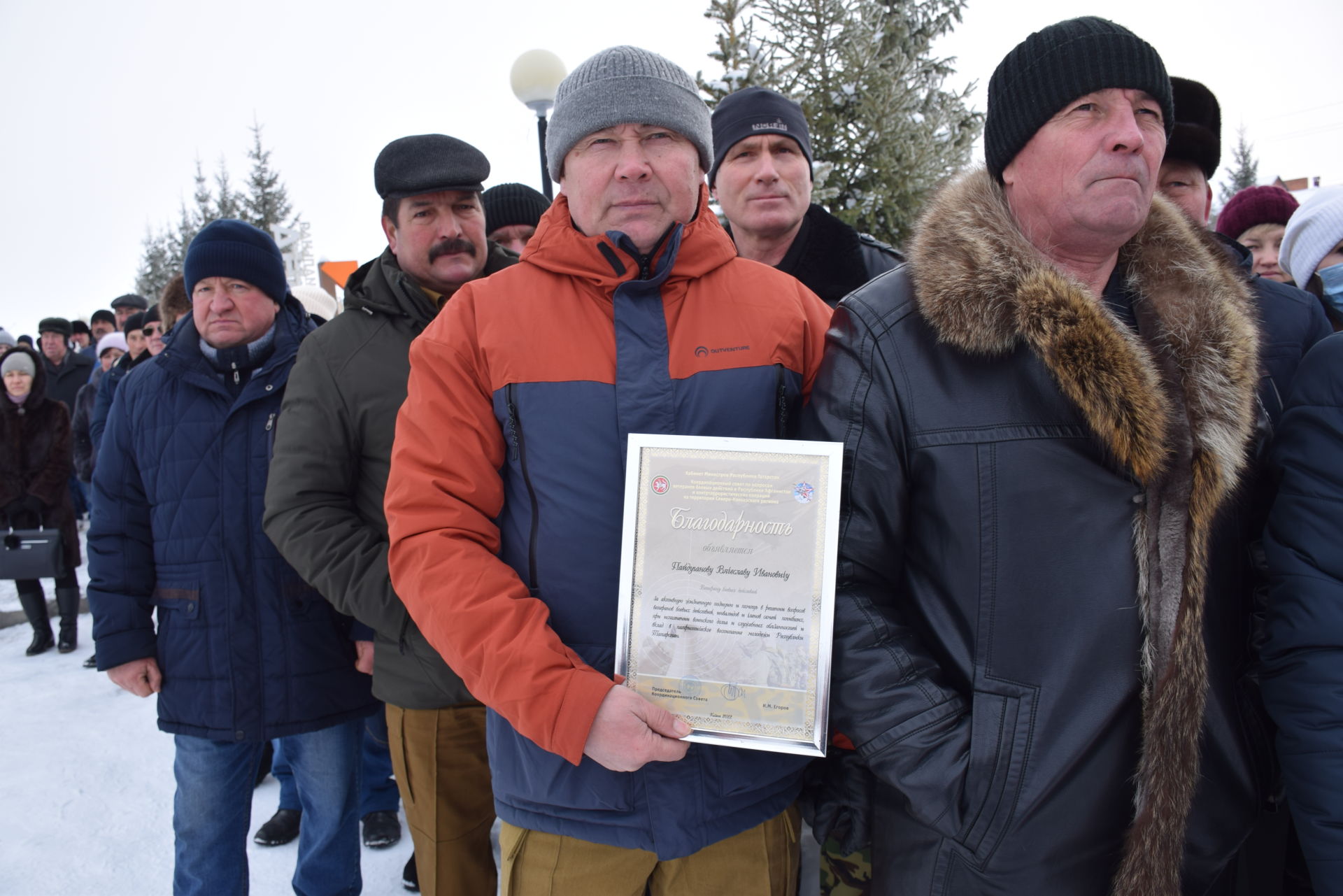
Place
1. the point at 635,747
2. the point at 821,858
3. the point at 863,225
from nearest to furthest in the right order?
the point at 635,747 < the point at 821,858 < the point at 863,225

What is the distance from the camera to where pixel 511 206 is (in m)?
4.23

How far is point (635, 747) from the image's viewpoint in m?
1.44

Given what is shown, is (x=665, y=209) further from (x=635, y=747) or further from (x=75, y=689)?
(x=75, y=689)

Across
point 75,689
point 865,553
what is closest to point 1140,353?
point 865,553

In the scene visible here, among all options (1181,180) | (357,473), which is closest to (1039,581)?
(357,473)

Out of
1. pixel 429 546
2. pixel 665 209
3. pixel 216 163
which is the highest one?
pixel 216 163

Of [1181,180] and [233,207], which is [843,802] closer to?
[1181,180]

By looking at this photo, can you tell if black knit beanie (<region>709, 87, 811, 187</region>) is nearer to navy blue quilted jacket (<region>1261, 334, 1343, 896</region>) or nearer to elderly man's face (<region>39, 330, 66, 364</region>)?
navy blue quilted jacket (<region>1261, 334, 1343, 896</region>)

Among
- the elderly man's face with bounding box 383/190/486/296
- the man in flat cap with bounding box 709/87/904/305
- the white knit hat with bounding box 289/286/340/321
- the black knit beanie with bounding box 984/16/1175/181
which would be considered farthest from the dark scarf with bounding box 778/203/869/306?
the white knit hat with bounding box 289/286/340/321

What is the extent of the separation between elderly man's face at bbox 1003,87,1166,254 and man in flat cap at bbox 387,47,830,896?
0.58 meters

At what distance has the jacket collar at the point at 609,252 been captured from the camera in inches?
67.2

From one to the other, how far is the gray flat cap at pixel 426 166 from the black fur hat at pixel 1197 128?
2.66 metres

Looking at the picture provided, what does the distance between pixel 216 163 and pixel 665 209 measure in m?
35.1

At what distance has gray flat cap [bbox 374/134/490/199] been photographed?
8.68 ft
